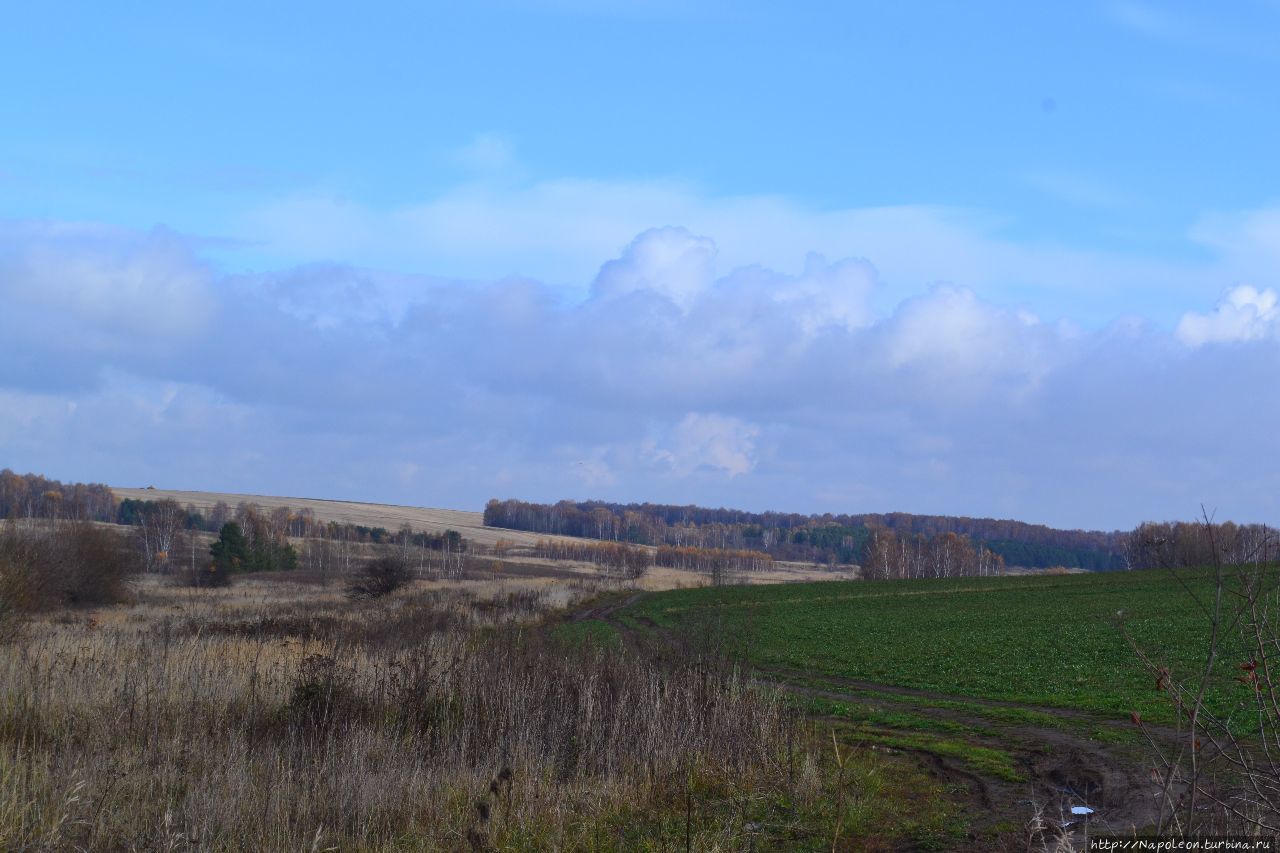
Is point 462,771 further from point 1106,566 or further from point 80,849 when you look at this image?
point 1106,566

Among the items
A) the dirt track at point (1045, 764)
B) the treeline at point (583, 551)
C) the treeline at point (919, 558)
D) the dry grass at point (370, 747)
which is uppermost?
the dry grass at point (370, 747)

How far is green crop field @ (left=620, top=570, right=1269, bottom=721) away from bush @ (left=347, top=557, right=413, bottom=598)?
587 inches

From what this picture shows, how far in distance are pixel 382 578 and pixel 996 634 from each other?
37.4m

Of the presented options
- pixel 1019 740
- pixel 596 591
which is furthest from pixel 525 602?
pixel 1019 740

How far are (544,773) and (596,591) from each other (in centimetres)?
5692

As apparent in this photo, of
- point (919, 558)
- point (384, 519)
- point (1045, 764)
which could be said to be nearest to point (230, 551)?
point (1045, 764)

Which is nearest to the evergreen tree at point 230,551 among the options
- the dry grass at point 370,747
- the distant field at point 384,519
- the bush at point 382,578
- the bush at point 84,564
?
the bush at point 84,564

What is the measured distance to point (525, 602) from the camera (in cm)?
5038

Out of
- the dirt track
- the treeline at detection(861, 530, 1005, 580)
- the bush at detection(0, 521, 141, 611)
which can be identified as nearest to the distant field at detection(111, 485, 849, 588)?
the treeline at detection(861, 530, 1005, 580)

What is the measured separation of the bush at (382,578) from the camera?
5806cm

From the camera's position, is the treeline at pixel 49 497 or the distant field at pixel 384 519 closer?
the treeline at pixel 49 497

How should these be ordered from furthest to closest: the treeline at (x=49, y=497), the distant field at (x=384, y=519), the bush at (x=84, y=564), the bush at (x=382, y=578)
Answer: the distant field at (x=384, y=519), the treeline at (x=49, y=497), the bush at (x=382, y=578), the bush at (x=84, y=564)

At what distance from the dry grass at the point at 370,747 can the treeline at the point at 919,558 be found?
10409 cm

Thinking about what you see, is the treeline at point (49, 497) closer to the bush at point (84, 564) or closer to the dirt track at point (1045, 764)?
the bush at point (84, 564)
